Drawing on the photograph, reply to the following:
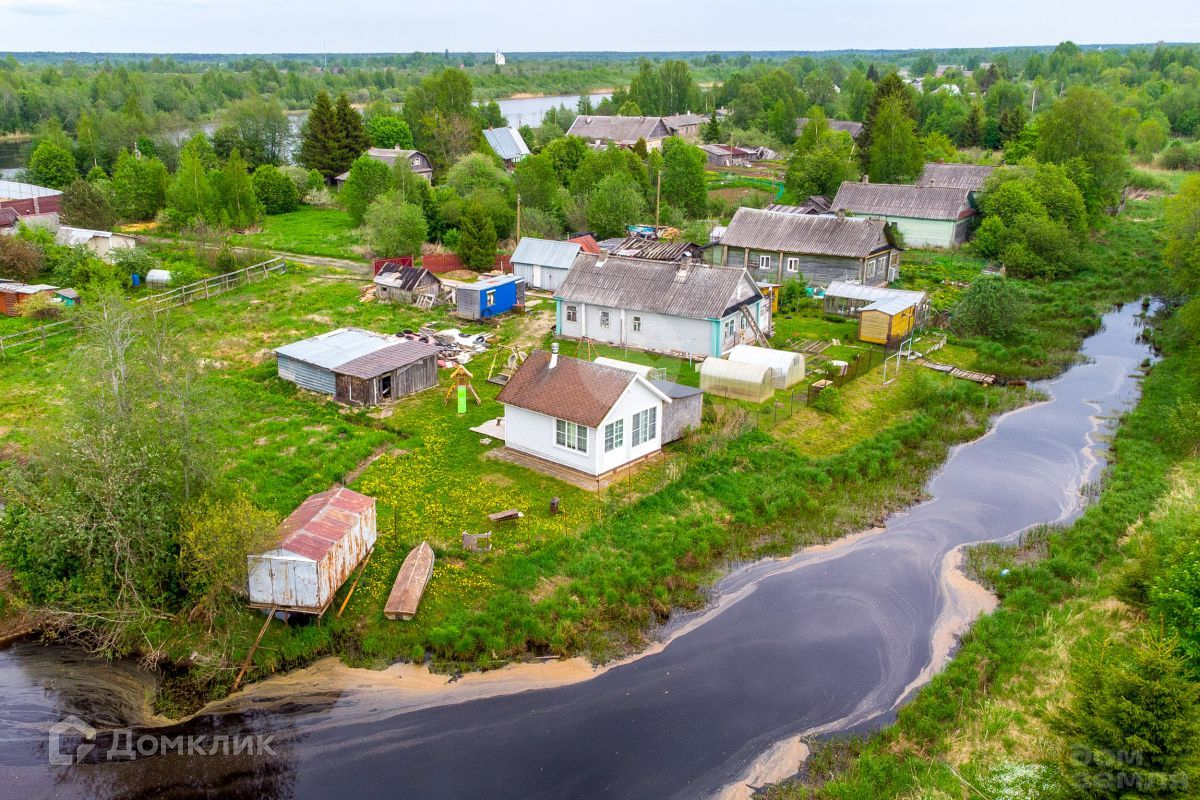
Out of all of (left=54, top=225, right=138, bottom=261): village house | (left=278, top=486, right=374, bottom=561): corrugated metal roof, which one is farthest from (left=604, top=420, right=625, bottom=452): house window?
(left=54, top=225, right=138, bottom=261): village house

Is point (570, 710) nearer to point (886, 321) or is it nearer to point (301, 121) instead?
point (886, 321)

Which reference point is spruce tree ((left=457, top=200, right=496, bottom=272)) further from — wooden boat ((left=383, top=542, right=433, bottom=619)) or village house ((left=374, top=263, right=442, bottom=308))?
wooden boat ((left=383, top=542, right=433, bottom=619))

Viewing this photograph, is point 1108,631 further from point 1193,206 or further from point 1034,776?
point 1193,206

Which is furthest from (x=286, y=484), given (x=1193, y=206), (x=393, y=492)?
(x=1193, y=206)

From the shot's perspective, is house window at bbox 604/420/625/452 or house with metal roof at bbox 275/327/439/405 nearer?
house window at bbox 604/420/625/452

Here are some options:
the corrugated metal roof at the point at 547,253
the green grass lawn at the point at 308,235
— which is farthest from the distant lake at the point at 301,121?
the corrugated metal roof at the point at 547,253

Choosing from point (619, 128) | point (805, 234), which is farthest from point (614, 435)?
point (619, 128)

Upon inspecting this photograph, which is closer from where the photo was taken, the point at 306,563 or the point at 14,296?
the point at 306,563
